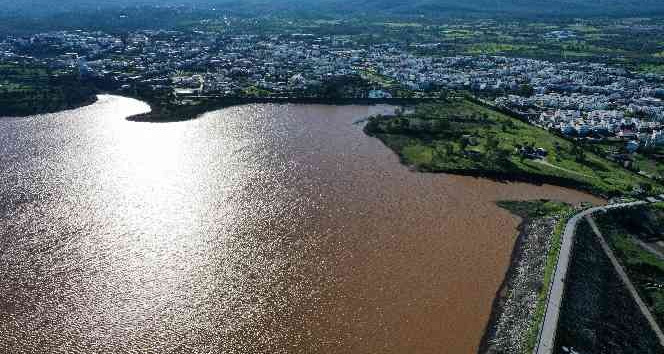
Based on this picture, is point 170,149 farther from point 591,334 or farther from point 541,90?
point 541,90

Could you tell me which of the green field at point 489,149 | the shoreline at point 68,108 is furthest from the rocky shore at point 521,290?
the shoreline at point 68,108

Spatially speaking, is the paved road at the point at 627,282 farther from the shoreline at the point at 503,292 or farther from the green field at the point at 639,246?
the shoreline at the point at 503,292

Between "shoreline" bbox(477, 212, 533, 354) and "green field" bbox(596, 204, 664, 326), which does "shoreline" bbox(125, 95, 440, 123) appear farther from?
"green field" bbox(596, 204, 664, 326)

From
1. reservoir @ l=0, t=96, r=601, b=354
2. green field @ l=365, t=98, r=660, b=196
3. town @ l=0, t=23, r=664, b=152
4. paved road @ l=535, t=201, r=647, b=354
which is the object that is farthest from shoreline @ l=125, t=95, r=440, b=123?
paved road @ l=535, t=201, r=647, b=354

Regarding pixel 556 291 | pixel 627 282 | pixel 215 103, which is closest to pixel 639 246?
pixel 627 282

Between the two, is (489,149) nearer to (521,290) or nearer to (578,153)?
(578,153)
